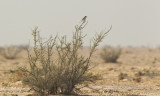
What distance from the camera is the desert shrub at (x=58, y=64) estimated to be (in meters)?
8.80

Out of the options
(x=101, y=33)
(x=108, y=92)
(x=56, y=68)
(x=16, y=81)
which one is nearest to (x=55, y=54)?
(x=56, y=68)

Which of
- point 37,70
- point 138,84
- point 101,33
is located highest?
point 101,33

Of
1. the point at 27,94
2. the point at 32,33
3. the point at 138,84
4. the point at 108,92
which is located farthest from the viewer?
the point at 138,84

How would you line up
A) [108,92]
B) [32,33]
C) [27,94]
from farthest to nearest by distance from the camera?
[108,92], [27,94], [32,33]

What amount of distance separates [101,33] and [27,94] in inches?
101

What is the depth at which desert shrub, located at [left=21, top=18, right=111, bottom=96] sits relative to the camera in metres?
8.80

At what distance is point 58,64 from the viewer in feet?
29.3

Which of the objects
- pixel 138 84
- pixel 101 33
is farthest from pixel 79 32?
pixel 138 84

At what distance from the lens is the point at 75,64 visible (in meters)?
8.97

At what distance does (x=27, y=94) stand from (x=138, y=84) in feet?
15.2

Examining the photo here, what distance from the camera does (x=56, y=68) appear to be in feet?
29.5

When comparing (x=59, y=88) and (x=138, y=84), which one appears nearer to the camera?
(x=59, y=88)

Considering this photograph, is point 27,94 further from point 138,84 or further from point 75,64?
point 138,84

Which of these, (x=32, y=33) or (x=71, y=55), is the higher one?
(x=32, y=33)
